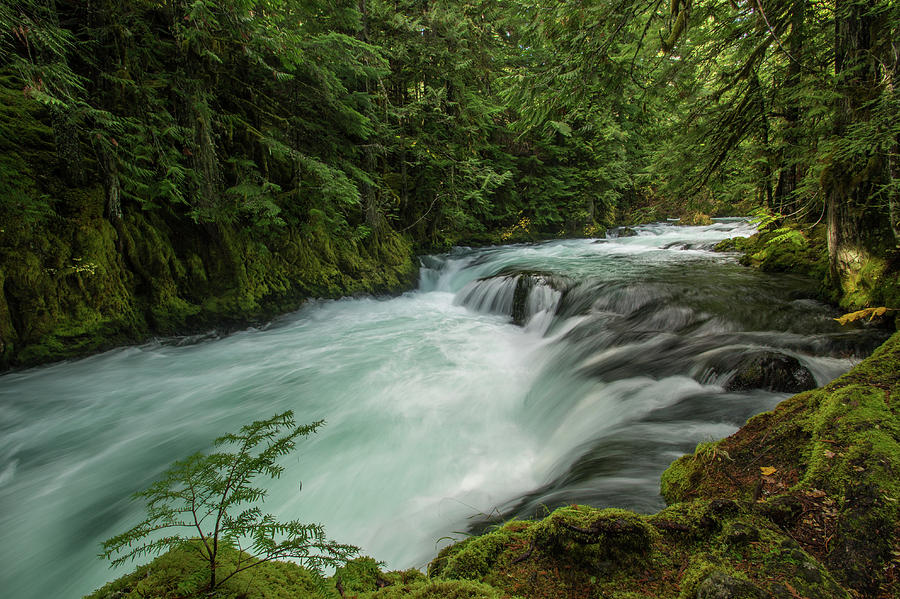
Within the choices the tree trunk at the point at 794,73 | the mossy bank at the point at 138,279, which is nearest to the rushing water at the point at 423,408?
the mossy bank at the point at 138,279

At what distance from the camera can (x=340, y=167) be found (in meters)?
8.66

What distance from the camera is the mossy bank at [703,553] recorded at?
3.19 ft

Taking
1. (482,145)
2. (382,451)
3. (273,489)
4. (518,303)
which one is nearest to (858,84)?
(518,303)

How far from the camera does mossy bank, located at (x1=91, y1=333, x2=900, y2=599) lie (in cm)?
97

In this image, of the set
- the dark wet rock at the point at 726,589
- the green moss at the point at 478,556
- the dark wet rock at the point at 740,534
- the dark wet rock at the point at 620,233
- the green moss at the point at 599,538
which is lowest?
the green moss at the point at 478,556

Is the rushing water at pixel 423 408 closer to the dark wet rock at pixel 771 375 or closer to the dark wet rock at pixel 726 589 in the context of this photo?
the dark wet rock at pixel 771 375

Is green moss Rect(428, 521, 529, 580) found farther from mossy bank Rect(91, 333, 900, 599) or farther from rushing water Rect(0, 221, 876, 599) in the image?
rushing water Rect(0, 221, 876, 599)

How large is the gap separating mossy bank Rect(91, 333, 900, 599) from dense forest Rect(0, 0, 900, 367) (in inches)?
133

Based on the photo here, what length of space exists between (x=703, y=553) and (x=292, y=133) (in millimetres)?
9301

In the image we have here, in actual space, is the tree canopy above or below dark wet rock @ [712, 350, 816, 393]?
above

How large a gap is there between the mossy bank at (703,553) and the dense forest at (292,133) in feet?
11.1

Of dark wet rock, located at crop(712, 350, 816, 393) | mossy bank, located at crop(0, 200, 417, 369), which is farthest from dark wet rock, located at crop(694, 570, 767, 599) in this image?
mossy bank, located at crop(0, 200, 417, 369)

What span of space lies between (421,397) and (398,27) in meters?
10.4

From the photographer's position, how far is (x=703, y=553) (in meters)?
1.13
